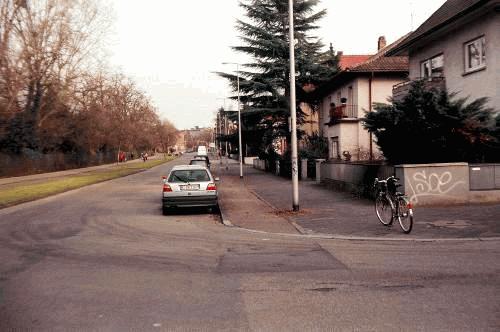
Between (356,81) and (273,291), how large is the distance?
27698mm

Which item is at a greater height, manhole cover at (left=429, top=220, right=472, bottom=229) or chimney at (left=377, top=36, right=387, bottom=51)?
chimney at (left=377, top=36, right=387, bottom=51)

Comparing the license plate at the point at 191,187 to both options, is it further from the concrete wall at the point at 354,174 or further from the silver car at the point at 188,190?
the concrete wall at the point at 354,174

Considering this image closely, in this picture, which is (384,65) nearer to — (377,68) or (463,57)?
(377,68)

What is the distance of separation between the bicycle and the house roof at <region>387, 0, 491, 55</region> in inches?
371

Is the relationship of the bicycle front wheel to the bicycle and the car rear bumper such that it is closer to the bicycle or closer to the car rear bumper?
the bicycle

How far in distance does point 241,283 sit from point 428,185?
30.2 ft

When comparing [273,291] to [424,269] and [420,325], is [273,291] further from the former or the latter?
[424,269]

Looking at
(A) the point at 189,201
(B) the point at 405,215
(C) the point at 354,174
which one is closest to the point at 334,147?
(C) the point at 354,174

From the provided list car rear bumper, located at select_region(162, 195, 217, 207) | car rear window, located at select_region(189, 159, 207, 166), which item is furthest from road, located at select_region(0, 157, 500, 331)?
car rear window, located at select_region(189, 159, 207, 166)

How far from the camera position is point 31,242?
33.4ft

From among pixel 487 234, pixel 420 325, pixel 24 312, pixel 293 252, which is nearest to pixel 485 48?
pixel 487 234

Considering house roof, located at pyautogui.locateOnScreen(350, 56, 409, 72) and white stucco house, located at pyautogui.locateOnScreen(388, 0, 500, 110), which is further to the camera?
house roof, located at pyautogui.locateOnScreen(350, 56, 409, 72)

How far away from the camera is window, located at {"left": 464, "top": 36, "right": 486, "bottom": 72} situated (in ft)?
63.6

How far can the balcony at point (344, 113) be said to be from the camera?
1273 inches
